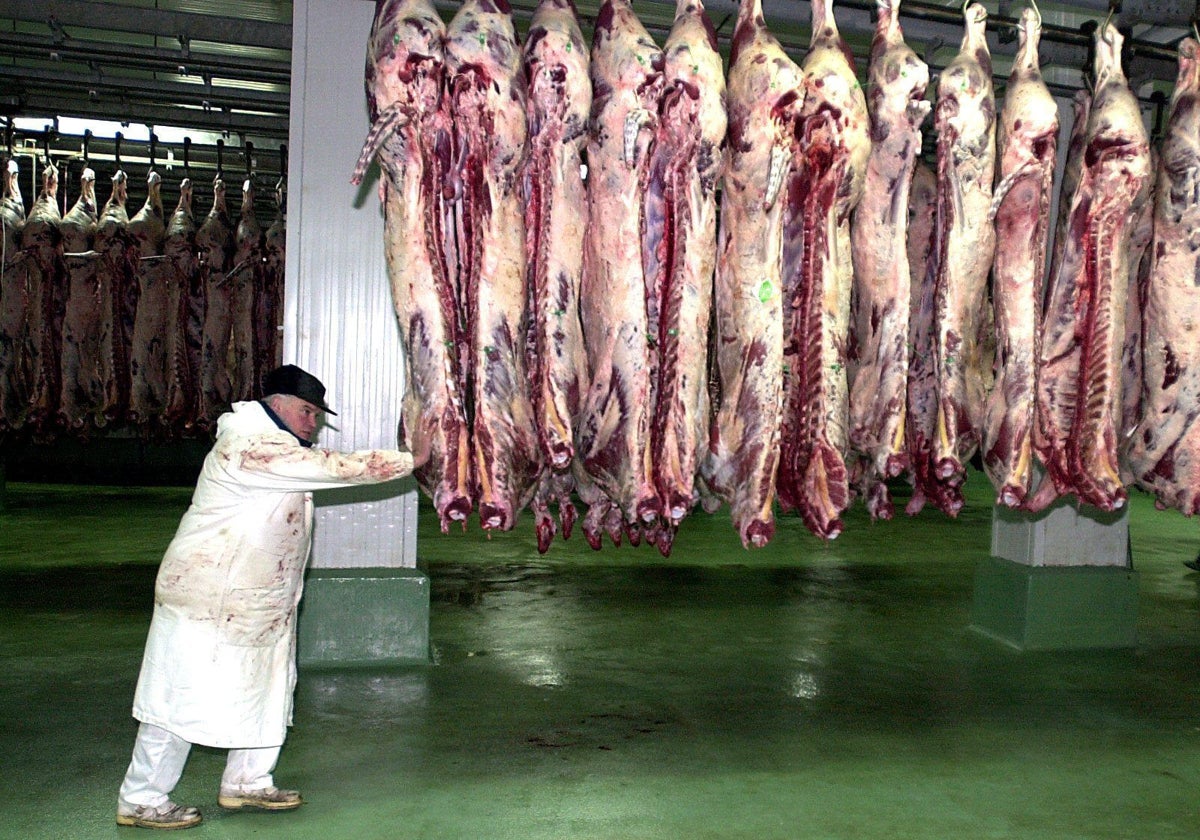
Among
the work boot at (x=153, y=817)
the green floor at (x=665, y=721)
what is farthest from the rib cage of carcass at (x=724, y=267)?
the work boot at (x=153, y=817)

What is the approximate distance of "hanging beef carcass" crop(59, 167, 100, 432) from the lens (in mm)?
9070

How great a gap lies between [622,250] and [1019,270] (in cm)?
162

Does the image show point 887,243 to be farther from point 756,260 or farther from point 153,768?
point 153,768

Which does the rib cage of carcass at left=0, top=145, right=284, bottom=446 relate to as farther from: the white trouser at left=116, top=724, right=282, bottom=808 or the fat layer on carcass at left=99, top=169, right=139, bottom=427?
the white trouser at left=116, top=724, right=282, bottom=808

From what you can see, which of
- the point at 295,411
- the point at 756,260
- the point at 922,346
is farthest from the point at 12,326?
→ the point at 922,346

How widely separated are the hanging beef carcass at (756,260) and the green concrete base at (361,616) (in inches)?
110

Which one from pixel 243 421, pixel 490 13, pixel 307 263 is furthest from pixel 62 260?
pixel 490 13

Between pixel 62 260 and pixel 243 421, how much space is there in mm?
5827

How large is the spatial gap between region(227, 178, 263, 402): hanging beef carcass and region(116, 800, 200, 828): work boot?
19.7 ft

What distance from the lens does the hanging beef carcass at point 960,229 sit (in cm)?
432

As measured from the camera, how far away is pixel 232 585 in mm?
4277

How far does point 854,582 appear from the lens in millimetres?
10156

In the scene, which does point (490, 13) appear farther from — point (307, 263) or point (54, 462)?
point (54, 462)

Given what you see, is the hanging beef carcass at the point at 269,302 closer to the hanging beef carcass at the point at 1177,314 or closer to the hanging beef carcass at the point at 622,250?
the hanging beef carcass at the point at 622,250
